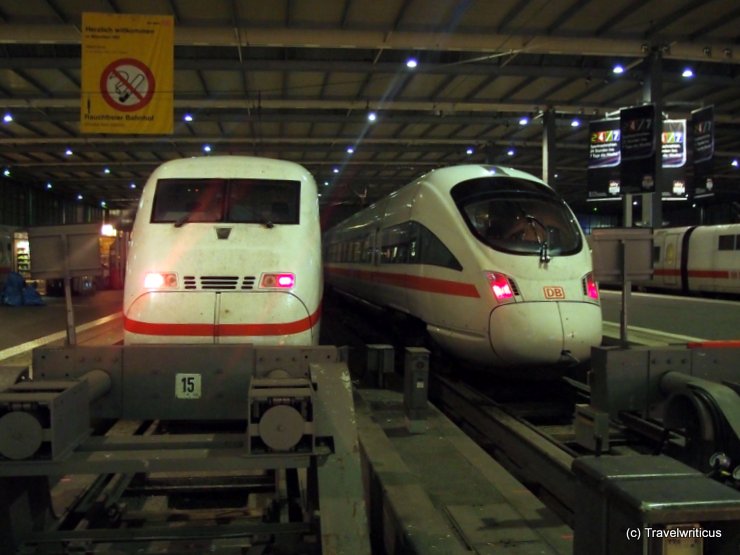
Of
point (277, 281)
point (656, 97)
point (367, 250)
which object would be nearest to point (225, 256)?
point (277, 281)

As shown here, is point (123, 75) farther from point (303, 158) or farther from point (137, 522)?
point (303, 158)

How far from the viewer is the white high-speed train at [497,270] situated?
6.78 m

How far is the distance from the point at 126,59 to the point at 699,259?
19.3 meters

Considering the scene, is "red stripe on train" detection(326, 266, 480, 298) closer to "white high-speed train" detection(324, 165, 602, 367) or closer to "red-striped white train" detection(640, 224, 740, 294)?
"white high-speed train" detection(324, 165, 602, 367)

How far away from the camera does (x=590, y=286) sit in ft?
23.7

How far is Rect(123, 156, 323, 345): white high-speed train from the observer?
5594 millimetres

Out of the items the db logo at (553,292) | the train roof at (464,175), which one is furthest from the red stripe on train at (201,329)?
the train roof at (464,175)

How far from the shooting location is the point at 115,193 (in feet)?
121

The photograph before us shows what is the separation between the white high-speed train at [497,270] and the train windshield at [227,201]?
2180 mm

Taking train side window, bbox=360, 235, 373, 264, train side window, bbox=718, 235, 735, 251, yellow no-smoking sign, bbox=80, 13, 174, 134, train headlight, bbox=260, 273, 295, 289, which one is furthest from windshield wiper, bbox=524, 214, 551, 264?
train side window, bbox=718, 235, 735, 251

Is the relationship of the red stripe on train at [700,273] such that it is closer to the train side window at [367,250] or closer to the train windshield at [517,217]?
the train side window at [367,250]

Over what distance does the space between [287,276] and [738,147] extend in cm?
2578

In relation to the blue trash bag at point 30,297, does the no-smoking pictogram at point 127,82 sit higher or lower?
higher

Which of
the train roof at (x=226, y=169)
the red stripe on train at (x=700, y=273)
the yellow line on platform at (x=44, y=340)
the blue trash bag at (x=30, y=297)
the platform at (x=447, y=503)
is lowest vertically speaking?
the platform at (x=447, y=503)
